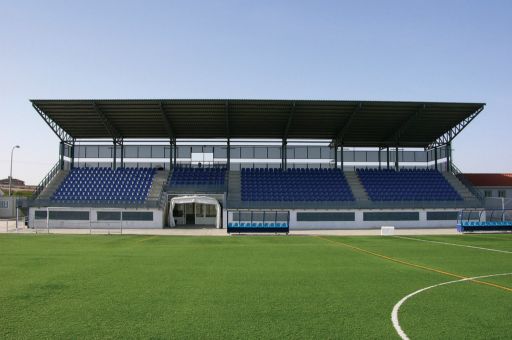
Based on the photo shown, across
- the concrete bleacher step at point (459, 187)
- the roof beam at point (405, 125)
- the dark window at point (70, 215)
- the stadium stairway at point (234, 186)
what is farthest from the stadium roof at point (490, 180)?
the dark window at point (70, 215)

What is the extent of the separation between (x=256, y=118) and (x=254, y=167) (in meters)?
8.68

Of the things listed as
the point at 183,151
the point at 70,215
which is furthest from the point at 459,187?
the point at 70,215

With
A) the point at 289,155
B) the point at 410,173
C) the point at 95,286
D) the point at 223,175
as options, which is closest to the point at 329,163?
the point at 289,155

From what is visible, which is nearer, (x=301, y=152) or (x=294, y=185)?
(x=294, y=185)

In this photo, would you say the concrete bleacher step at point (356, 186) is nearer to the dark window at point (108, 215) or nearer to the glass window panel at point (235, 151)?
the glass window panel at point (235, 151)

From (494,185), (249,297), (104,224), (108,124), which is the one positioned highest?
(108,124)

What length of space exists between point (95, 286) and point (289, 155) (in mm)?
45705

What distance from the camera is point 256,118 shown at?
50375mm

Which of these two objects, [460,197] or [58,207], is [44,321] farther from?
[460,197]

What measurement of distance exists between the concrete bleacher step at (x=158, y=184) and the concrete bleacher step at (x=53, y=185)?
11807 millimetres

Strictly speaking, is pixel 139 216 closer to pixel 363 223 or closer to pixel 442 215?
pixel 363 223

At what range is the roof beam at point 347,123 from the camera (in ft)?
159

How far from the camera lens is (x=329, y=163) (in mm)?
57531

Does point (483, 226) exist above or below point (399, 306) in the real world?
below
